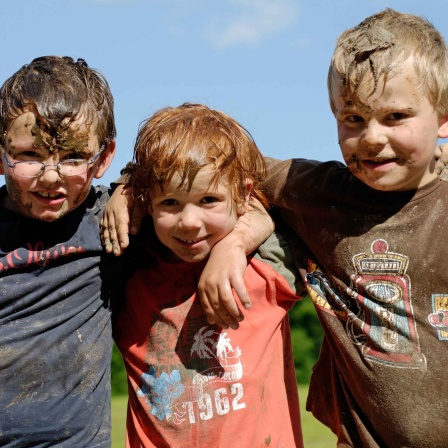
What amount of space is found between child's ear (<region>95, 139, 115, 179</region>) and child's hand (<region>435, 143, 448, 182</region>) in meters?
1.29

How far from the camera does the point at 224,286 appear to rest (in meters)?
3.02

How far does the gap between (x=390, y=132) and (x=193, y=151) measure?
0.71m

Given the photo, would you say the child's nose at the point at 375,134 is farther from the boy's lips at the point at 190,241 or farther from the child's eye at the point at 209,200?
the boy's lips at the point at 190,241

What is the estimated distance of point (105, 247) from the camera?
11.0 feet

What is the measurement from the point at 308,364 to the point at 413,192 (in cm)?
656

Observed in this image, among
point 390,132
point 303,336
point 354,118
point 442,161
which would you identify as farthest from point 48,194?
point 303,336

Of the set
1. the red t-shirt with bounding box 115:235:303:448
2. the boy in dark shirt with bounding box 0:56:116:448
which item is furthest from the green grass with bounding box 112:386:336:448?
the boy in dark shirt with bounding box 0:56:116:448

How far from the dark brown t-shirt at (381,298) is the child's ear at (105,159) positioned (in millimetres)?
735

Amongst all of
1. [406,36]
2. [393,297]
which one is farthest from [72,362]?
[406,36]

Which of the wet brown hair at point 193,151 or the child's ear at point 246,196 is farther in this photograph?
the child's ear at point 246,196

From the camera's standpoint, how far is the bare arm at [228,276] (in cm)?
302

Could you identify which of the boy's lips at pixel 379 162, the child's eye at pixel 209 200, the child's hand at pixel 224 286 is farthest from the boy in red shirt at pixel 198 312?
the boy's lips at pixel 379 162

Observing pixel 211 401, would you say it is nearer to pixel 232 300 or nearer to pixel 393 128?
pixel 232 300

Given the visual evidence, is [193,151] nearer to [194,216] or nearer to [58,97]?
[194,216]
